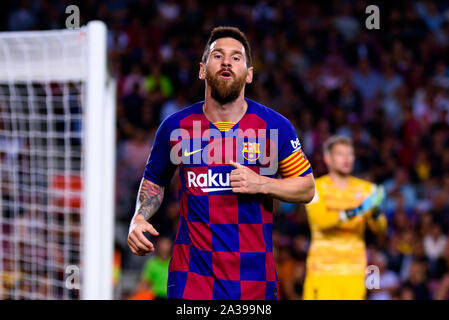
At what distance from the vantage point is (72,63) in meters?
4.75

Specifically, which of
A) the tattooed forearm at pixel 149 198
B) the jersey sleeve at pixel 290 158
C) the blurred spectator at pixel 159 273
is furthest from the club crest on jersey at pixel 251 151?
the blurred spectator at pixel 159 273

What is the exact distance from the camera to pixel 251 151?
3.10m

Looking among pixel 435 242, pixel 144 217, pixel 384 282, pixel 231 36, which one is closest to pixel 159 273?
pixel 384 282

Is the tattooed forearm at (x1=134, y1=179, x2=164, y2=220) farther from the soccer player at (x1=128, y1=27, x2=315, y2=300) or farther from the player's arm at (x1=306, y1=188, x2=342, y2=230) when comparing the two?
the player's arm at (x1=306, y1=188, x2=342, y2=230)

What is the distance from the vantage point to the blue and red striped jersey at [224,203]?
300 centimetres

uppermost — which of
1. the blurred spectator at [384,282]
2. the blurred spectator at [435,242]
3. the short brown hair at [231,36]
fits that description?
the short brown hair at [231,36]

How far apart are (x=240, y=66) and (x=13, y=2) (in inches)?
360

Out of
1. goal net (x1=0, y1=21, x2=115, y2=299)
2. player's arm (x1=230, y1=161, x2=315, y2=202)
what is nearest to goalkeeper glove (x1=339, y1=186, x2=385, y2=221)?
goal net (x1=0, y1=21, x2=115, y2=299)

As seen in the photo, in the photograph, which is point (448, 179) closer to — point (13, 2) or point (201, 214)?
point (201, 214)

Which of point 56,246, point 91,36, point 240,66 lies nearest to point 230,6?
point 56,246

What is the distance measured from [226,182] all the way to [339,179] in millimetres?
2923

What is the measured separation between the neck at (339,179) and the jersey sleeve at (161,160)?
2788mm

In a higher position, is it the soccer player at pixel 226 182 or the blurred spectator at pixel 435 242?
the soccer player at pixel 226 182

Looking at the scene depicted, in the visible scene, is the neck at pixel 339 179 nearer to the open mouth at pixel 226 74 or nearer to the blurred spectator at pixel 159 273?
the blurred spectator at pixel 159 273
